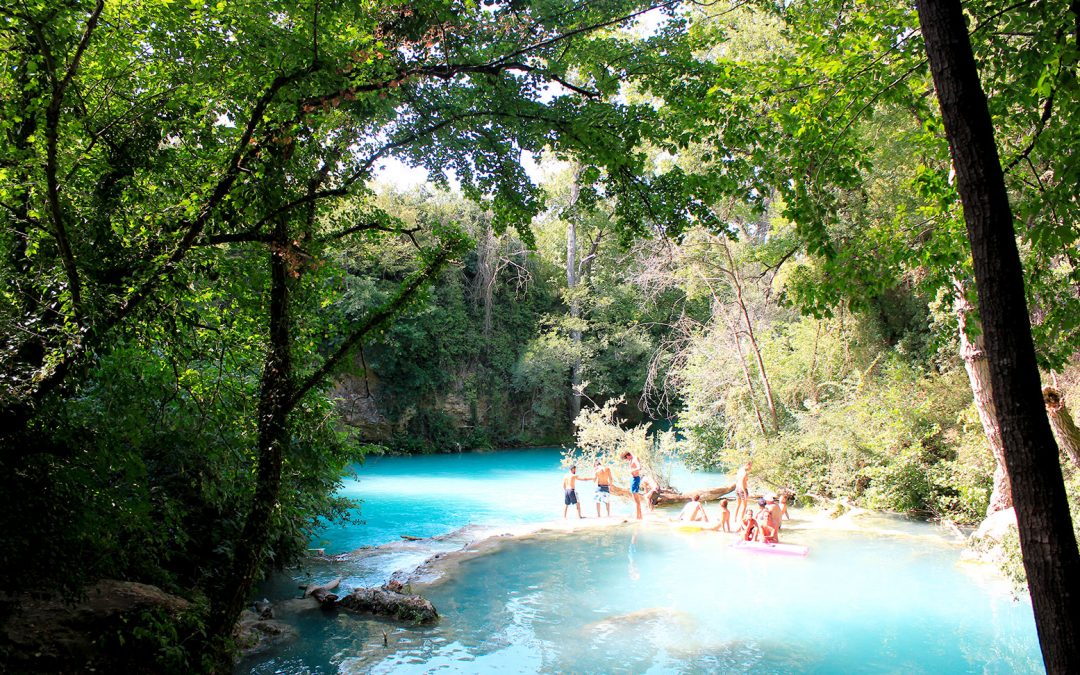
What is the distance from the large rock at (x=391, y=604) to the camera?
26.0ft

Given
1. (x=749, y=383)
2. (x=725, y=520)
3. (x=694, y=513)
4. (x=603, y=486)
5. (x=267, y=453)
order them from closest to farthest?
(x=267, y=453), (x=725, y=520), (x=694, y=513), (x=603, y=486), (x=749, y=383)

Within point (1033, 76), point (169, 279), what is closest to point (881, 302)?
point (1033, 76)

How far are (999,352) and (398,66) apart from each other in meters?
5.06

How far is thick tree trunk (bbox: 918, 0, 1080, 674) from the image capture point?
2619 millimetres

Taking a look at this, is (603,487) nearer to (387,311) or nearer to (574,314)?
(387,311)

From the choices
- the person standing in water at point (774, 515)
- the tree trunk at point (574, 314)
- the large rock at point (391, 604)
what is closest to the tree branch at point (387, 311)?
the large rock at point (391, 604)

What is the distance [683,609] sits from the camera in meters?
8.39

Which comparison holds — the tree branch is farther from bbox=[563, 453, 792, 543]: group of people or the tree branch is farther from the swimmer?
the swimmer

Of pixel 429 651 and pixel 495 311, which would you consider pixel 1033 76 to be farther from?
pixel 495 311

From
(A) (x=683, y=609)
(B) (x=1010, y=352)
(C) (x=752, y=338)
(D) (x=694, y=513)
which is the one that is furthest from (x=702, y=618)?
(C) (x=752, y=338)

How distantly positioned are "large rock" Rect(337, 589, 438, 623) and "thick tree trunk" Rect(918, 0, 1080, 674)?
21.4 ft

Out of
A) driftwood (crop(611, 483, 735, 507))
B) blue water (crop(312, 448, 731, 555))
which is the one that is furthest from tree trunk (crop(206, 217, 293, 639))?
driftwood (crop(611, 483, 735, 507))

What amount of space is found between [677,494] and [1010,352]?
13690 millimetres

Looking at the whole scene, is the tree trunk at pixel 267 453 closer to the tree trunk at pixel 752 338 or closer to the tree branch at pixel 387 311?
the tree branch at pixel 387 311
